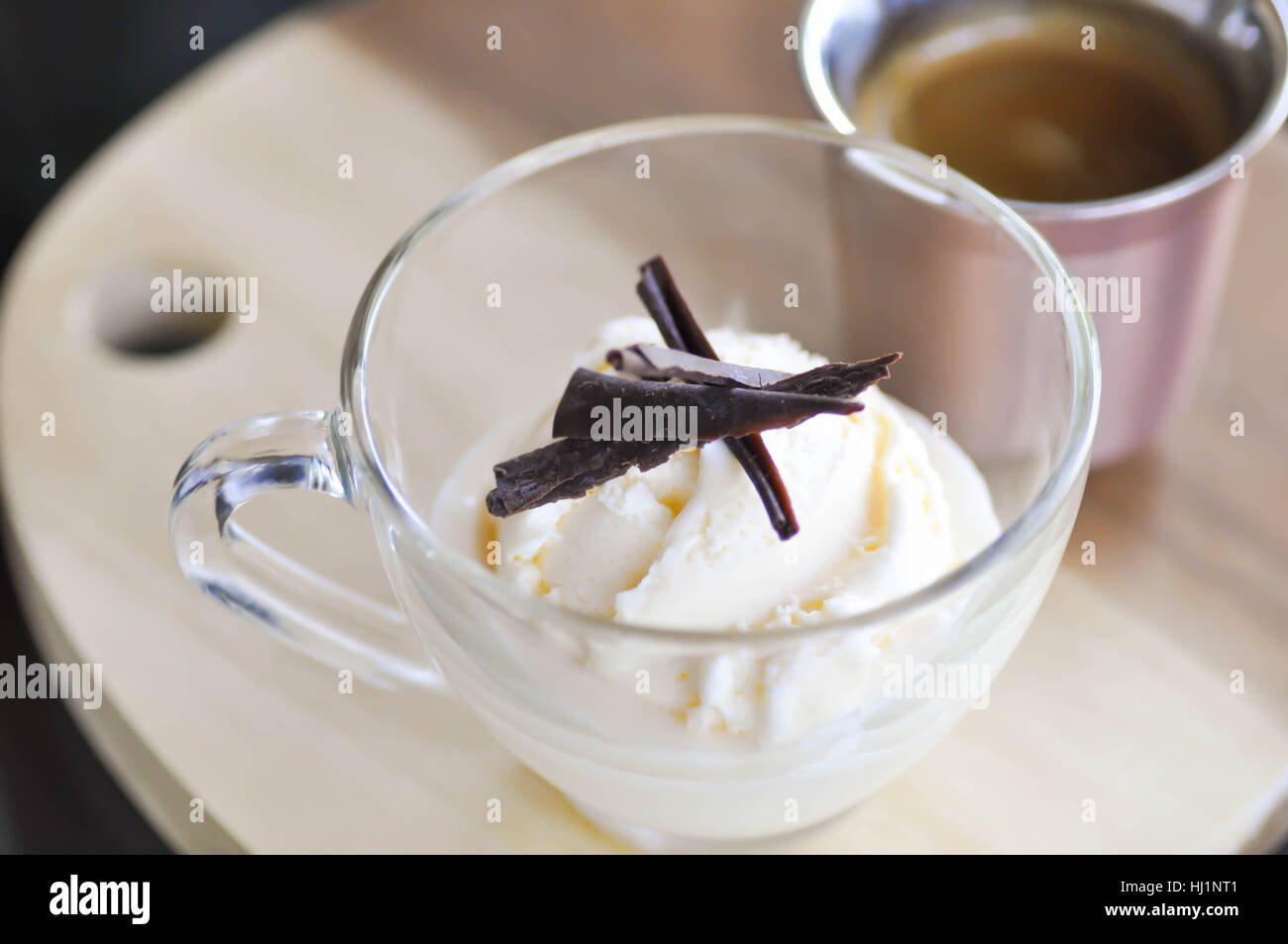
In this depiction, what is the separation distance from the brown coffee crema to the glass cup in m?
0.12

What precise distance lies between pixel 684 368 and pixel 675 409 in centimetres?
4

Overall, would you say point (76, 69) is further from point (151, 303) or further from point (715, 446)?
point (715, 446)

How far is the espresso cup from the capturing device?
816 mm

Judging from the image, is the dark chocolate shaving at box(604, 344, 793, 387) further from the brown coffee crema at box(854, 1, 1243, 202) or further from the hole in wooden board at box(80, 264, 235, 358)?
the hole in wooden board at box(80, 264, 235, 358)

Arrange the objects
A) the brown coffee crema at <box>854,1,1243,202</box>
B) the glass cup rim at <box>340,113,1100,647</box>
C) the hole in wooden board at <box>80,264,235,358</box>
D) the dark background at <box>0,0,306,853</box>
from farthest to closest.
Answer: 1. the dark background at <box>0,0,306,853</box>
2. the hole in wooden board at <box>80,264,235,358</box>
3. the brown coffee crema at <box>854,1,1243,202</box>
4. the glass cup rim at <box>340,113,1100,647</box>

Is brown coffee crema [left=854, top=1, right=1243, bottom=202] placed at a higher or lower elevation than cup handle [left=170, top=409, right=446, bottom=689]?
higher

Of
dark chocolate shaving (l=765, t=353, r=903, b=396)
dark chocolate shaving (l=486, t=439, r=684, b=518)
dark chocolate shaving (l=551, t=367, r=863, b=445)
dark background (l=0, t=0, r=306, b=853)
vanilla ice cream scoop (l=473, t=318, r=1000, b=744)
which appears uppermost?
dark background (l=0, t=0, r=306, b=853)

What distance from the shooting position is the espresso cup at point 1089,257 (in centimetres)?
82

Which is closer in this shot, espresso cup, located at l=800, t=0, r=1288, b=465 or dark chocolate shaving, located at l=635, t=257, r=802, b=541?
dark chocolate shaving, located at l=635, t=257, r=802, b=541

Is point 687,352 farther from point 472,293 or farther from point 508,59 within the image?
point 508,59

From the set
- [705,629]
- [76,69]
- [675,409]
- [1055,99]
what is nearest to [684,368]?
[675,409]

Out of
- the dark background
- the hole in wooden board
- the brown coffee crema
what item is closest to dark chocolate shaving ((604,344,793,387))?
the brown coffee crema

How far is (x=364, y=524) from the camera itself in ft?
3.23

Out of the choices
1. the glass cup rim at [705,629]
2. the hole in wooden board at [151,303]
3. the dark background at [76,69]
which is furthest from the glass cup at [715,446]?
the dark background at [76,69]
